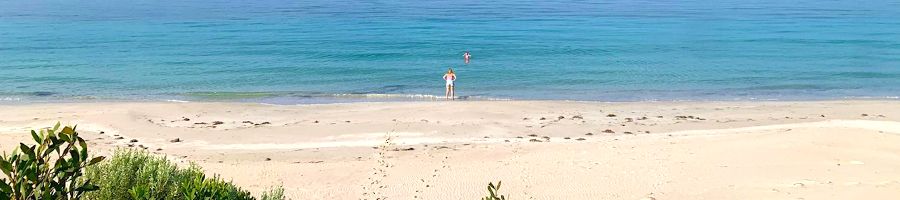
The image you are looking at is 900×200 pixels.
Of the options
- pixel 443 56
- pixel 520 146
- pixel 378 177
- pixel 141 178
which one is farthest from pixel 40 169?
pixel 443 56

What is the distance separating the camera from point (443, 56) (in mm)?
39156

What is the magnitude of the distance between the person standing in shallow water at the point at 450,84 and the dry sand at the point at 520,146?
252 centimetres

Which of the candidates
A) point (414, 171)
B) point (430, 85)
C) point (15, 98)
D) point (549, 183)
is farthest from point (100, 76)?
point (549, 183)

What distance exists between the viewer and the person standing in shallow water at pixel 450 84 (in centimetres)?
2594

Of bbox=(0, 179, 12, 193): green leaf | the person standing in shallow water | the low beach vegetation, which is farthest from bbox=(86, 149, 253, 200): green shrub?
the person standing in shallow water

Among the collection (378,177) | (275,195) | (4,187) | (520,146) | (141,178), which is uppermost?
(4,187)

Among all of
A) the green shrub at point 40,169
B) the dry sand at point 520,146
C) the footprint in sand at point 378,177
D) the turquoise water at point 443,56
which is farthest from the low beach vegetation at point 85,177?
the turquoise water at point 443,56

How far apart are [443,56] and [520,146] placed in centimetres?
2339

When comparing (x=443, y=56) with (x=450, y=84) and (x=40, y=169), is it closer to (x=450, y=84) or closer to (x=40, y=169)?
(x=450, y=84)

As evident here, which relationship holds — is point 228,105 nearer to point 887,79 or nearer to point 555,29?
point 887,79

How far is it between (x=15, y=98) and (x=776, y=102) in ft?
80.9

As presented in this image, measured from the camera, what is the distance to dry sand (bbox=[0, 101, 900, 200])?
1240 cm

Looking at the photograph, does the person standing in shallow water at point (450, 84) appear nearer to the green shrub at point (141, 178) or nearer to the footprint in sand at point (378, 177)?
the footprint in sand at point (378, 177)

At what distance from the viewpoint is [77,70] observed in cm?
3362
